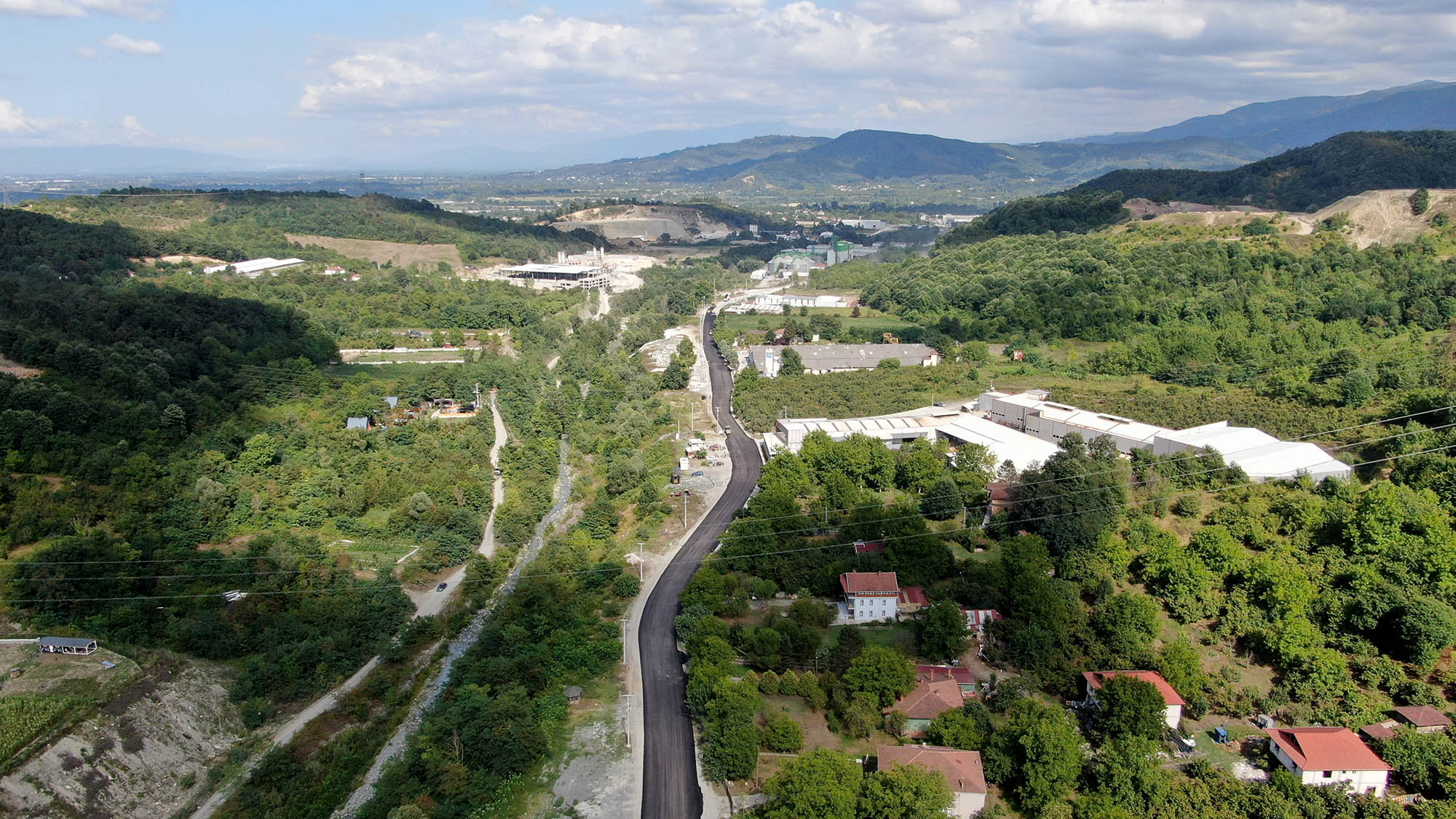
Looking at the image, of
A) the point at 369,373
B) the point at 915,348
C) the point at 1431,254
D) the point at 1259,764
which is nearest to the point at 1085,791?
the point at 1259,764

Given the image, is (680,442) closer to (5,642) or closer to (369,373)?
(369,373)

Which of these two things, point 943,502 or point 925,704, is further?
point 943,502

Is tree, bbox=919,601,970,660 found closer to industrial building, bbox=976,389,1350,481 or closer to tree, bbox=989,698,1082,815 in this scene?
tree, bbox=989,698,1082,815

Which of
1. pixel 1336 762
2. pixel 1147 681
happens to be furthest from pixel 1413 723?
pixel 1147 681

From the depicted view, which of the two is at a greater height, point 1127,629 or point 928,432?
point 928,432

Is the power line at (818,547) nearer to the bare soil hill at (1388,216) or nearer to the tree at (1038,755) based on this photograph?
the tree at (1038,755)

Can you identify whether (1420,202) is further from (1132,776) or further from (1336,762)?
(1132,776)

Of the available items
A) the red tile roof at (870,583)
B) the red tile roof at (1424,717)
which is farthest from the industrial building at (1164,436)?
the red tile roof at (870,583)

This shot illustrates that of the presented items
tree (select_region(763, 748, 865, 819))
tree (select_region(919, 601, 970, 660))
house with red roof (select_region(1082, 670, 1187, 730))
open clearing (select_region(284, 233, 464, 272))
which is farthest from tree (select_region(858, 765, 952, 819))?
open clearing (select_region(284, 233, 464, 272))
